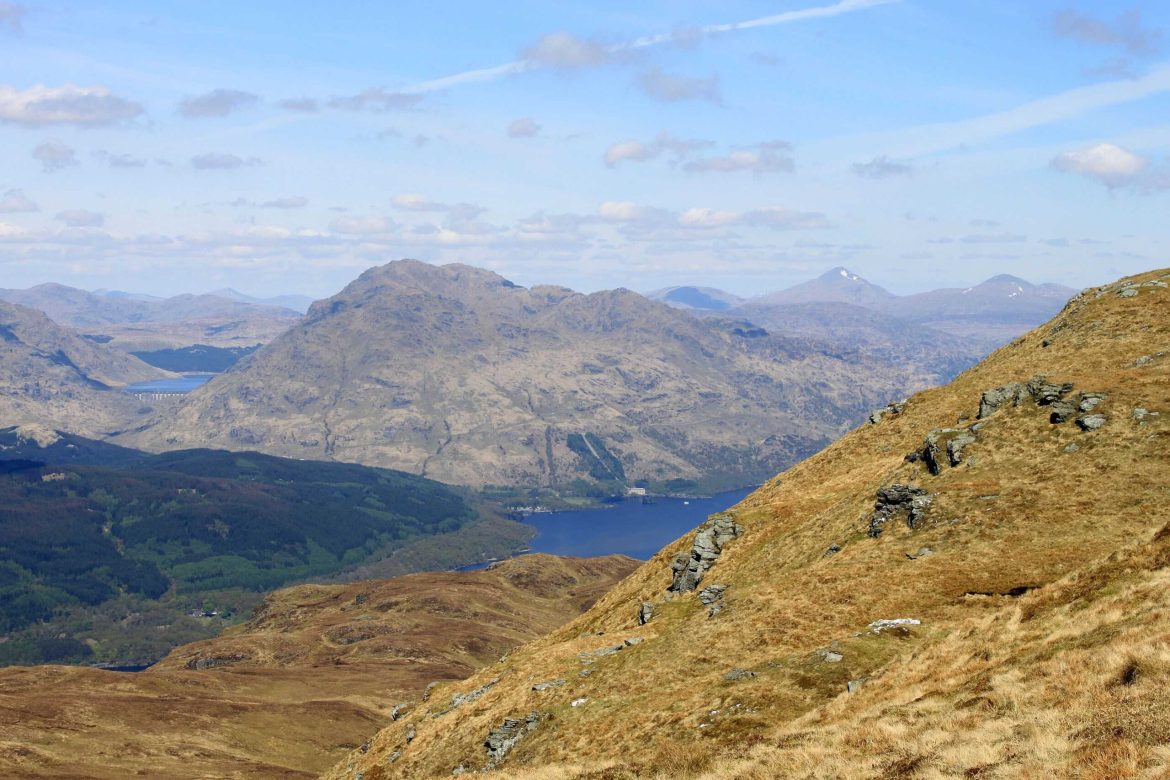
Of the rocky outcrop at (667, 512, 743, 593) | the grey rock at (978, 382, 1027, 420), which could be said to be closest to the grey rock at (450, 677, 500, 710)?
the rocky outcrop at (667, 512, 743, 593)

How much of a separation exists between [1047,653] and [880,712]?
22.3 feet

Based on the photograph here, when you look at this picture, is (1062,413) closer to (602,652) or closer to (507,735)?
(602,652)

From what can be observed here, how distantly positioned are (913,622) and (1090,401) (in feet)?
98.3

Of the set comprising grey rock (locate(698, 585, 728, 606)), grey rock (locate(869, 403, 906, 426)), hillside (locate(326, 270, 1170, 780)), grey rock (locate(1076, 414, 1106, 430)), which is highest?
grey rock (locate(1076, 414, 1106, 430))

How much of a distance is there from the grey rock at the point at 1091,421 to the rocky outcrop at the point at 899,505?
507 inches

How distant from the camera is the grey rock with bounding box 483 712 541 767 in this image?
184 feet

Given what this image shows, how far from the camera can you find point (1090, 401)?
234 feet

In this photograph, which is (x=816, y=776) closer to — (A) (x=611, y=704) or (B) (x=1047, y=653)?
(B) (x=1047, y=653)

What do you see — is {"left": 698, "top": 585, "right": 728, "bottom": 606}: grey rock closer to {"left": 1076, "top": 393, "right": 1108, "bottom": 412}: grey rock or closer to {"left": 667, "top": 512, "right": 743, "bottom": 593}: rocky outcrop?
{"left": 667, "top": 512, "right": 743, "bottom": 593}: rocky outcrop

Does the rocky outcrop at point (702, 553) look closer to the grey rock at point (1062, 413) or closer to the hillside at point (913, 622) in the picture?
the hillside at point (913, 622)

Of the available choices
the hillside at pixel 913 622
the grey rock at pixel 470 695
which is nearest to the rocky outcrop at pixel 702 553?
the hillside at pixel 913 622

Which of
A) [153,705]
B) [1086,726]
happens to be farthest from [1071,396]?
[153,705]

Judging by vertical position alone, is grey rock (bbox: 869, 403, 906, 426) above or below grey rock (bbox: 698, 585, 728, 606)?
above

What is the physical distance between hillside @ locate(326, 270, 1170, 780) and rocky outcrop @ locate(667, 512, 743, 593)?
20 centimetres
